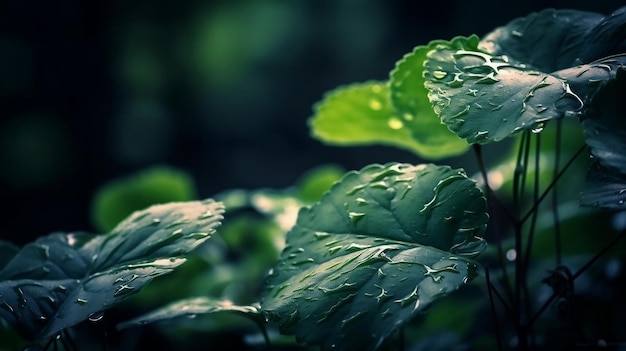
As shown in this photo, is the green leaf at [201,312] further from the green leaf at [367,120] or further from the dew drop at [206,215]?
the green leaf at [367,120]

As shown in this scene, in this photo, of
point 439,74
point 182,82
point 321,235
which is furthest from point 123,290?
point 182,82

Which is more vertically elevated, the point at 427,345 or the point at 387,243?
the point at 387,243

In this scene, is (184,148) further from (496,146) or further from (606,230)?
(606,230)

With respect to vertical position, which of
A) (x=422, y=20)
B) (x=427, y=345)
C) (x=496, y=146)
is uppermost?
(x=422, y=20)

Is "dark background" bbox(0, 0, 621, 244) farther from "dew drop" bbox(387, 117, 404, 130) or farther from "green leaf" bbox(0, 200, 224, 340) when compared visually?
"green leaf" bbox(0, 200, 224, 340)

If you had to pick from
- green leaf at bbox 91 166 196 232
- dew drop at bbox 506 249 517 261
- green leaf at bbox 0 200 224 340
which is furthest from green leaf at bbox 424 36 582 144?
green leaf at bbox 91 166 196 232

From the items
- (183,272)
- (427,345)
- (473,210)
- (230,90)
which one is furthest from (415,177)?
(230,90)

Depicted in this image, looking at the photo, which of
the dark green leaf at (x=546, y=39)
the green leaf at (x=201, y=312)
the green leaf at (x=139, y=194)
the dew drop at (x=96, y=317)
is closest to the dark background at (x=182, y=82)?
the green leaf at (x=139, y=194)
